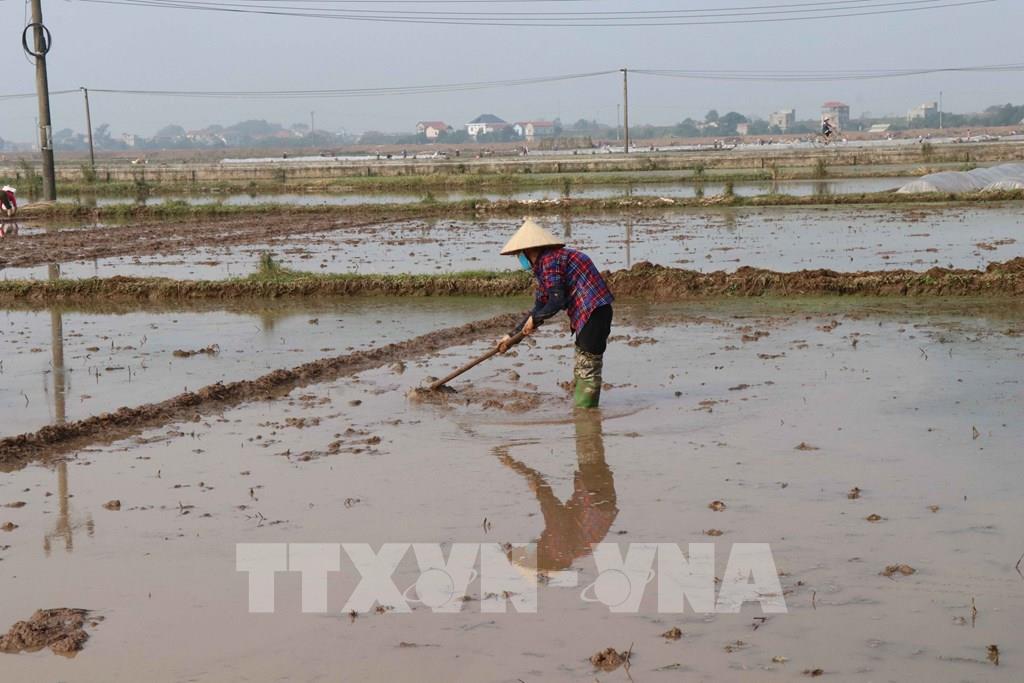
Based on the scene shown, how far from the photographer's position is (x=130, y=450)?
6.41 metres

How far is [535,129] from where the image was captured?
533 feet

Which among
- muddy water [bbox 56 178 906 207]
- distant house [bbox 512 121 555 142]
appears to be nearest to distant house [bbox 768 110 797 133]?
distant house [bbox 512 121 555 142]

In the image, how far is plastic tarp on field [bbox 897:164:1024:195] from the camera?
70.0 ft

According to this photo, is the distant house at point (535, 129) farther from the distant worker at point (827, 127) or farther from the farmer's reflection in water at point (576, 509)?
the farmer's reflection in water at point (576, 509)

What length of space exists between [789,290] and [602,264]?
2567 millimetres

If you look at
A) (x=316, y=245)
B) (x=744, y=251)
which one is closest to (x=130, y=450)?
(x=744, y=251)

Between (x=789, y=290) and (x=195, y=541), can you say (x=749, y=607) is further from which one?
(x=789, y=290)

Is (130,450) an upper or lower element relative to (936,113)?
lower

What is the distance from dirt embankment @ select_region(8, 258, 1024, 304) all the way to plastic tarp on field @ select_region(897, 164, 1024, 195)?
34.4 feet

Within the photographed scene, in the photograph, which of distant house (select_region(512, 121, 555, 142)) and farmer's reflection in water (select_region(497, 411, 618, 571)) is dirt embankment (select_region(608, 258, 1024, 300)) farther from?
distant house (select_region(512, 121, 555, 142))

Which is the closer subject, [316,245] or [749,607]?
[749,607]

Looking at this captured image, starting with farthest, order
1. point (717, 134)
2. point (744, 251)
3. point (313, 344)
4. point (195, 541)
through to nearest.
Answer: point (717, 134)
point (744, 251)
point (313, 344)
point (195, 541)

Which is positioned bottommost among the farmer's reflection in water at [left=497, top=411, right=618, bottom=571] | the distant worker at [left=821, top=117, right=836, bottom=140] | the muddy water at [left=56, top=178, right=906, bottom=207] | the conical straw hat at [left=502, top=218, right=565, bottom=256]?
the farmer's reflection in water at [left=497, top=411, right=618, bottom=571]

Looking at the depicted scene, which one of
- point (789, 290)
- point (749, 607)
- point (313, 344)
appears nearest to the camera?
point (749, 607)
